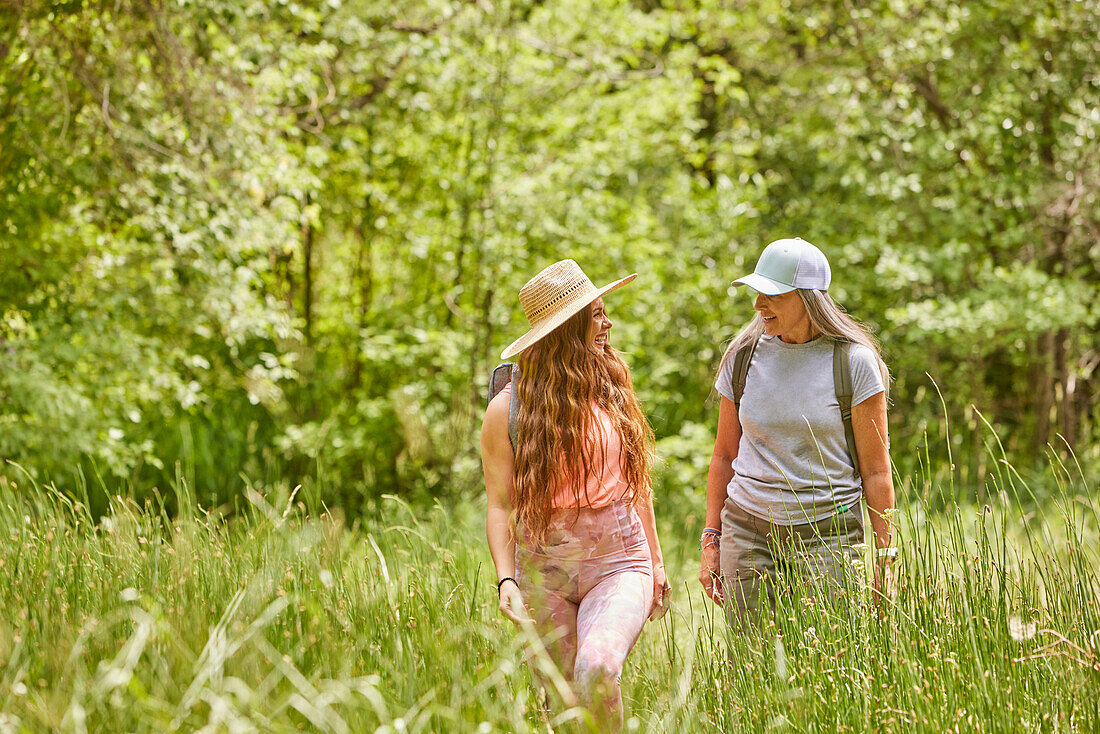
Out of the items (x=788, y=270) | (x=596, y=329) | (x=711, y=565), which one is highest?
(x=788, y=270)

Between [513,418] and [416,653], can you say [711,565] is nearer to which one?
[513,418]

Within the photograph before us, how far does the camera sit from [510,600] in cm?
245

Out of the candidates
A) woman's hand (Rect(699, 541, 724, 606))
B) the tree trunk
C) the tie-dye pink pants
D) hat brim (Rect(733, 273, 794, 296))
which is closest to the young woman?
the tie-dye pink pants

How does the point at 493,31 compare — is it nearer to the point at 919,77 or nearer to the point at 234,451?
the point at 919,77

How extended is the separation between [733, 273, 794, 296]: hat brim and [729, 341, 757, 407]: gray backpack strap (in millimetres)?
246

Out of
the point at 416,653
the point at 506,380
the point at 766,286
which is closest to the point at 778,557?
the point at 766,286

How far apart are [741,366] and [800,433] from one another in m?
0.30

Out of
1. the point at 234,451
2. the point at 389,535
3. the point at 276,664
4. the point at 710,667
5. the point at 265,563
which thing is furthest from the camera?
the point at 234,451

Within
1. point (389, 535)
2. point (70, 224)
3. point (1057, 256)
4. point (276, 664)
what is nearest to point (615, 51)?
point (1057, 256)

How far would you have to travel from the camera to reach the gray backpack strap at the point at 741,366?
287 cm

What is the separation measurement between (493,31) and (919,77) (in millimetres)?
3473

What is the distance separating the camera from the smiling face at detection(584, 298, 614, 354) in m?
2.71

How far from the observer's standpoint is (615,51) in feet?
26.3

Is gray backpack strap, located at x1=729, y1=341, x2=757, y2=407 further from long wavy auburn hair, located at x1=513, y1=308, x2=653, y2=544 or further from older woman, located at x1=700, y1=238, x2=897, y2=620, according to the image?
long wavy auburn hair, located at x1=513, y1=308, x2=653, y2=544
